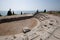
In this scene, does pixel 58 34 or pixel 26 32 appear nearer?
pixel 58 34

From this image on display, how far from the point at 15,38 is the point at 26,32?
1.29 m

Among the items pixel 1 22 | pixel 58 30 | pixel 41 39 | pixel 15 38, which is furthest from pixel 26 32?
pixel 1 22

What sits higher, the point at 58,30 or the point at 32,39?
the point at 58,30

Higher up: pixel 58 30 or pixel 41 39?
pixel 58 30

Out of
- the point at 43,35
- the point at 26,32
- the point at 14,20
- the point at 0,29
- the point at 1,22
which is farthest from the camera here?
the point at 14,20

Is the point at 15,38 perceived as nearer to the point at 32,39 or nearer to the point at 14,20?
the point at 32,39

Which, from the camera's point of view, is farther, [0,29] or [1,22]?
[1,22]

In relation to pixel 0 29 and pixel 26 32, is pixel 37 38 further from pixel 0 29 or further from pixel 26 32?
pixel 0 29

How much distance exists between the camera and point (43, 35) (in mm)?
6594

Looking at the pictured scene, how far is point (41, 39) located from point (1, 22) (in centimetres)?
647

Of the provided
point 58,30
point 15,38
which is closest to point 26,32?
point 15,38

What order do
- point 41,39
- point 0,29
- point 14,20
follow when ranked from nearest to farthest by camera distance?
point 41,39 → point 0,29 → point 14,20

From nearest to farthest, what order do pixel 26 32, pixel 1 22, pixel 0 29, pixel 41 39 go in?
pixel 41 39
pixel 26 32
pixel 0 29
pixel 1 22

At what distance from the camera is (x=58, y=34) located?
6406mm
